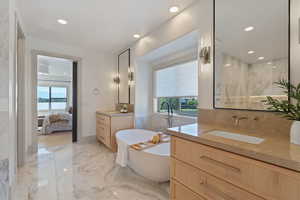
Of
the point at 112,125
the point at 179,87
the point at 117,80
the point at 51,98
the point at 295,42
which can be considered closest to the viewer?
the point at 295,42

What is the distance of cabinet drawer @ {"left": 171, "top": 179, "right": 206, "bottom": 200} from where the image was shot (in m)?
1.18

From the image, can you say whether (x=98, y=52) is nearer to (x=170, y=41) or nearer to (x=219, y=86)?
(x=170, y=41)

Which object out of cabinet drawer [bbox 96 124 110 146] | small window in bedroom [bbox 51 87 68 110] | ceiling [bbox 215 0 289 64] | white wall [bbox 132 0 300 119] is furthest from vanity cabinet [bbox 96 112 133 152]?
small window in bedroom [bbox 51 87 68 110]

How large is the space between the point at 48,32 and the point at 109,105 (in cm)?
226

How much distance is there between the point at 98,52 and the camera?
4.18 metres

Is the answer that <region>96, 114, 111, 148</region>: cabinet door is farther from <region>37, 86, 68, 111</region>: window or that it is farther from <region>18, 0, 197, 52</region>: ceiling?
<region>37, 86, 68, 111</region>: window

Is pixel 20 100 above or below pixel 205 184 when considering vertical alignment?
above

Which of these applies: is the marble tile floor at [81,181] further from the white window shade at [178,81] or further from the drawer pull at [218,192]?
the white window shade at [178,81]

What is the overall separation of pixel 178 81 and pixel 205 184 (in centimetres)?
223

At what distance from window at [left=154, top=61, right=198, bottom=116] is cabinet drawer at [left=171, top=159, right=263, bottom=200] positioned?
1650 mm

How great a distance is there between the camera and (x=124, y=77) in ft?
13.2

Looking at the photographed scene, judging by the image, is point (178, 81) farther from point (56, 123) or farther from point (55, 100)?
point (55, 100)

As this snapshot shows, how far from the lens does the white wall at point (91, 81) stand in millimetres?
3900

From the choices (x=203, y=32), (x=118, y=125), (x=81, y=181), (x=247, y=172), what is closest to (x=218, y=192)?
(x=247, y=172)
